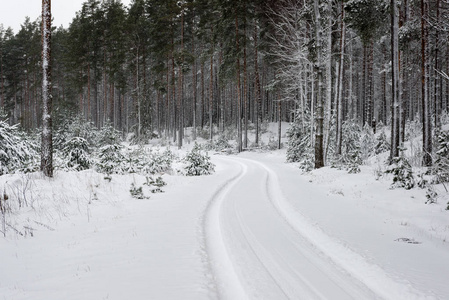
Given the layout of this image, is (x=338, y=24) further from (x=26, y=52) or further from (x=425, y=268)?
(x=26, y=52)

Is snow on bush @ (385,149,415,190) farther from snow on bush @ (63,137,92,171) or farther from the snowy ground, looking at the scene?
snow on bush @ (63,137,92,171)

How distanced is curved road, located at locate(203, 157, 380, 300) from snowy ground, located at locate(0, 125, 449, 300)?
2 centimetres

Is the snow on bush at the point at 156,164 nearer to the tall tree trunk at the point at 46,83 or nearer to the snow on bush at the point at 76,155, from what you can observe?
the snow on bush at the point at 76,155

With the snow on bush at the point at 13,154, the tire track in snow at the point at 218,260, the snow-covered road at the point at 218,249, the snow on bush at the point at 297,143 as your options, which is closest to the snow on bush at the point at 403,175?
the snow-covered road at the point at 218,249

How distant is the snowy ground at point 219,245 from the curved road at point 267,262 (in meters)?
0.02

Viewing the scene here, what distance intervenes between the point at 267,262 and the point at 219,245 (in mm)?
1055

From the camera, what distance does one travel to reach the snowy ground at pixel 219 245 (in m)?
3.35

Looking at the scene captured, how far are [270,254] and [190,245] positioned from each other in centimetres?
144

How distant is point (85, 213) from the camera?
6910mm

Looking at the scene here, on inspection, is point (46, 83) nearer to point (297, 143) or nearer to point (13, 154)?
point (13, 154)

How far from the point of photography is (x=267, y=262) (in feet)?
13.6

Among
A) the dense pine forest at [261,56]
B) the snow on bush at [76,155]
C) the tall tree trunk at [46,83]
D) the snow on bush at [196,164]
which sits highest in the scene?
the dense pine forest at [261,56]

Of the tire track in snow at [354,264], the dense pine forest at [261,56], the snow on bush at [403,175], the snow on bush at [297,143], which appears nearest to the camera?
the tire track in snow at [354,264]

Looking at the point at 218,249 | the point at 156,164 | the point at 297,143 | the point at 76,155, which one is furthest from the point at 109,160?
the point at 297,143
